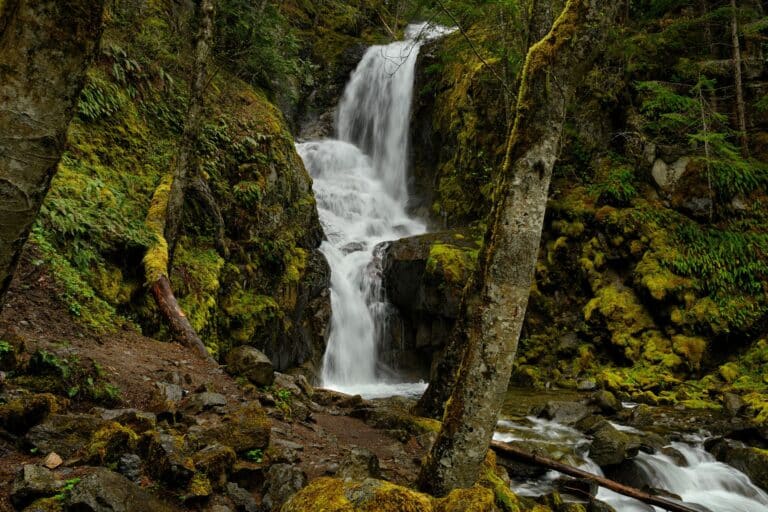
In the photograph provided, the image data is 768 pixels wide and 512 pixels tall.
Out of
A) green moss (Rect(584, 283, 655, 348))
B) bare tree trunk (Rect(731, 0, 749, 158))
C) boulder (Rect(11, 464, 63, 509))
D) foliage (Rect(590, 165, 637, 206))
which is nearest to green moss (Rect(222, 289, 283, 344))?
boulder (Rect(11, 464, 63, 509))

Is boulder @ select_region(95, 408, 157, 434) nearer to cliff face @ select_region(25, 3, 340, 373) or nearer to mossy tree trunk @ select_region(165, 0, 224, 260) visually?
cliff face @ select_region(25, 3, 340, 373)

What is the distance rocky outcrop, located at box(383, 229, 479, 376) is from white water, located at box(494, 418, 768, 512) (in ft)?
17.7

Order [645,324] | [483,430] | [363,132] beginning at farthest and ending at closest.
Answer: [363,132]
[645,324]
[483,430]

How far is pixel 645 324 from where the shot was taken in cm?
1116

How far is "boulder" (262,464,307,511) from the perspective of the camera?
299 cm

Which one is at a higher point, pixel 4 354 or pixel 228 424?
pixel 4 354

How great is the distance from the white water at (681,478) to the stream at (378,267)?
0.01m

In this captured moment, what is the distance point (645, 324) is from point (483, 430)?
10230 millimetres

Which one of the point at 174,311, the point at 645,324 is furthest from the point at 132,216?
the point at 645,324

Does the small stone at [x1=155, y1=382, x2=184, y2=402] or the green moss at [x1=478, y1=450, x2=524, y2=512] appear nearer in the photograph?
the green moss at [x1=478, y1=450, x2=524, y2=512]

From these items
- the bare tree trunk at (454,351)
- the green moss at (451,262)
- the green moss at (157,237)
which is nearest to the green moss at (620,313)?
the green moss at (451,262)

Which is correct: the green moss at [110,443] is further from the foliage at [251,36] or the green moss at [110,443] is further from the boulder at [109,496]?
the foliage at [251,36]

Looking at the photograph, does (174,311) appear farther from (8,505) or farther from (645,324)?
(645,324)

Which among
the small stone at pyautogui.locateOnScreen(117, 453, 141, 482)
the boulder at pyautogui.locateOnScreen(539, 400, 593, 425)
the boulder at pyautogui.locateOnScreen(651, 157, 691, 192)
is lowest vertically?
the boulder at pyautogui.locateOnScreen(539, 400, 593, 425)
